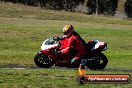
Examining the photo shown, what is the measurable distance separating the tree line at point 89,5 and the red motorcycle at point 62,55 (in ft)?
219

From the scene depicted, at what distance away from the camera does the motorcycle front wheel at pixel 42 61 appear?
18.0 meters

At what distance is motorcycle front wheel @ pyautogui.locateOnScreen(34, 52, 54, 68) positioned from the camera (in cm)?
1805

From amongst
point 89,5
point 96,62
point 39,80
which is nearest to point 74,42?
point 96,62

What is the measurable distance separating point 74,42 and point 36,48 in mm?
19854

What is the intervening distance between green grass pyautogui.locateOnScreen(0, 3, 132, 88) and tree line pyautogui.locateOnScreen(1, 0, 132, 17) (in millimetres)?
12526

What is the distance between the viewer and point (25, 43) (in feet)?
130

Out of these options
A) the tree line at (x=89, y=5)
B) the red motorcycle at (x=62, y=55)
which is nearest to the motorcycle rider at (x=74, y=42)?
the red motorcycle at (x=62, y=55)

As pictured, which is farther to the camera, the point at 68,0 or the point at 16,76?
the point at 68,0

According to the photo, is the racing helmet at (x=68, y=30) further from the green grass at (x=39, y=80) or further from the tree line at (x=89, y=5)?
the tree line at (x=89, y=5)

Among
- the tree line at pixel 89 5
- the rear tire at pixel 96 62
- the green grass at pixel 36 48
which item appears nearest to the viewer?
the green grass at pixel 36 48

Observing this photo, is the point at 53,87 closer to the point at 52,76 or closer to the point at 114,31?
the point at 52,76

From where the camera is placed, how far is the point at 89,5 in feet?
311

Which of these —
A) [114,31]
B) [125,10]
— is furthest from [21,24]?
[125,10]

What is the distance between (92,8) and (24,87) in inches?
3296
